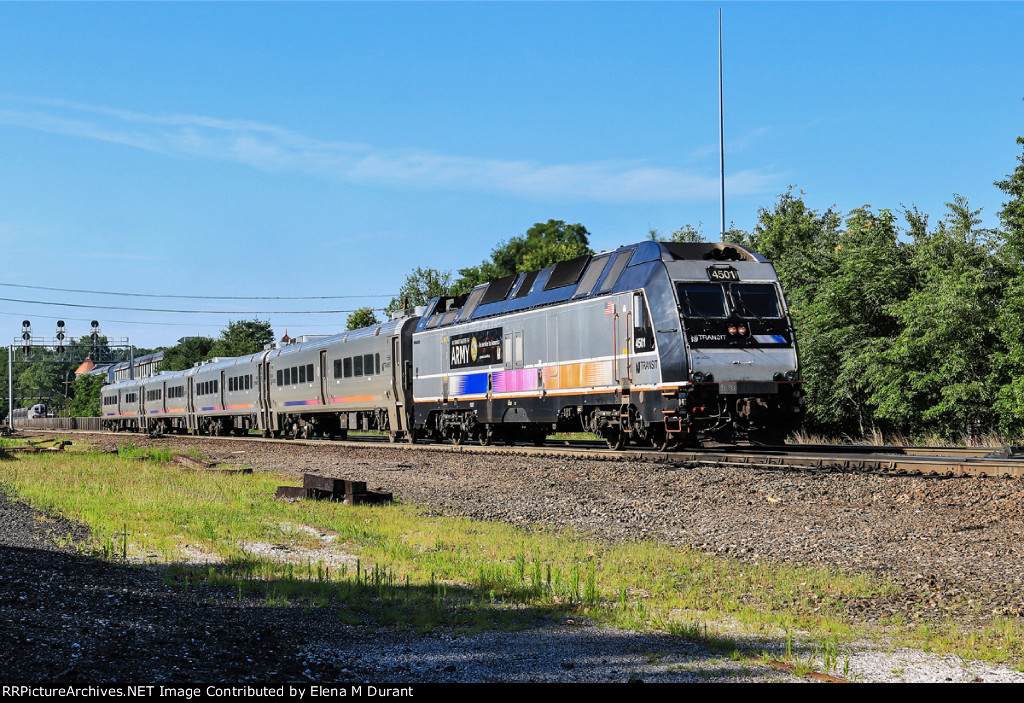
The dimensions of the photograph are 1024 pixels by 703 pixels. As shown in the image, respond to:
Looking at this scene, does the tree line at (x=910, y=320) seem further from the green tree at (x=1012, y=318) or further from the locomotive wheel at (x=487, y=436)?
the locomotive wheel at (x=487, y=436)

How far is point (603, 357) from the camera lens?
19.3 m

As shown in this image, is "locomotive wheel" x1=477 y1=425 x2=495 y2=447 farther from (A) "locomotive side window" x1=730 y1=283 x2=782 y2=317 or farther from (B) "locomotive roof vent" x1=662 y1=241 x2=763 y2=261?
(A) "locomotive side window" x1=730 y1=283 x2=782 y2=317

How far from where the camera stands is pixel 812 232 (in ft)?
123

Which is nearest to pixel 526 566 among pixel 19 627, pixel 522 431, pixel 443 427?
pixel 19 627

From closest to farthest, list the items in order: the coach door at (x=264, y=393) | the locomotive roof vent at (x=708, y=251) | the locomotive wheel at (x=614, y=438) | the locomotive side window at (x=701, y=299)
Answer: the locomotive side window at (x=701, y=299)
the locomotive roof vent at (x=708, y=251)
the locomotive wheel at (x=614, y=438)
the coach door at (x=264, y=393)

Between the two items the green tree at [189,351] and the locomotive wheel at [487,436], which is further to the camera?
the green tree at [189,351]

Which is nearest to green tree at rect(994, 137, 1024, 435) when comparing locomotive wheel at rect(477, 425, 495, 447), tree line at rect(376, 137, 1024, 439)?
tree line at rect(376, 137, 1024, 439)

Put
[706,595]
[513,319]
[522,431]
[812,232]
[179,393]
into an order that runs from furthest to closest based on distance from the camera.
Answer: [179,393] → [812,232] → [522,431] → [513,319] → [706,595]

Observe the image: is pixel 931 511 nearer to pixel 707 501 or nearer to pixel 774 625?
pixel 707 501

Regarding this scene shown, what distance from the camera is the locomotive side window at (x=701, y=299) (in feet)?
57.1

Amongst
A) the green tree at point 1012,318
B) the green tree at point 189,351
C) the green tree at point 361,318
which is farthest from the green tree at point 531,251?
the green tree at point 189,351

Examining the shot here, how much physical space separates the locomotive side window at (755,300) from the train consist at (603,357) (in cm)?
3

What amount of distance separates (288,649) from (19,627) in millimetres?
1669

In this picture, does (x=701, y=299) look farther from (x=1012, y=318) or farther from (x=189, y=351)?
(x=189, y=351)
